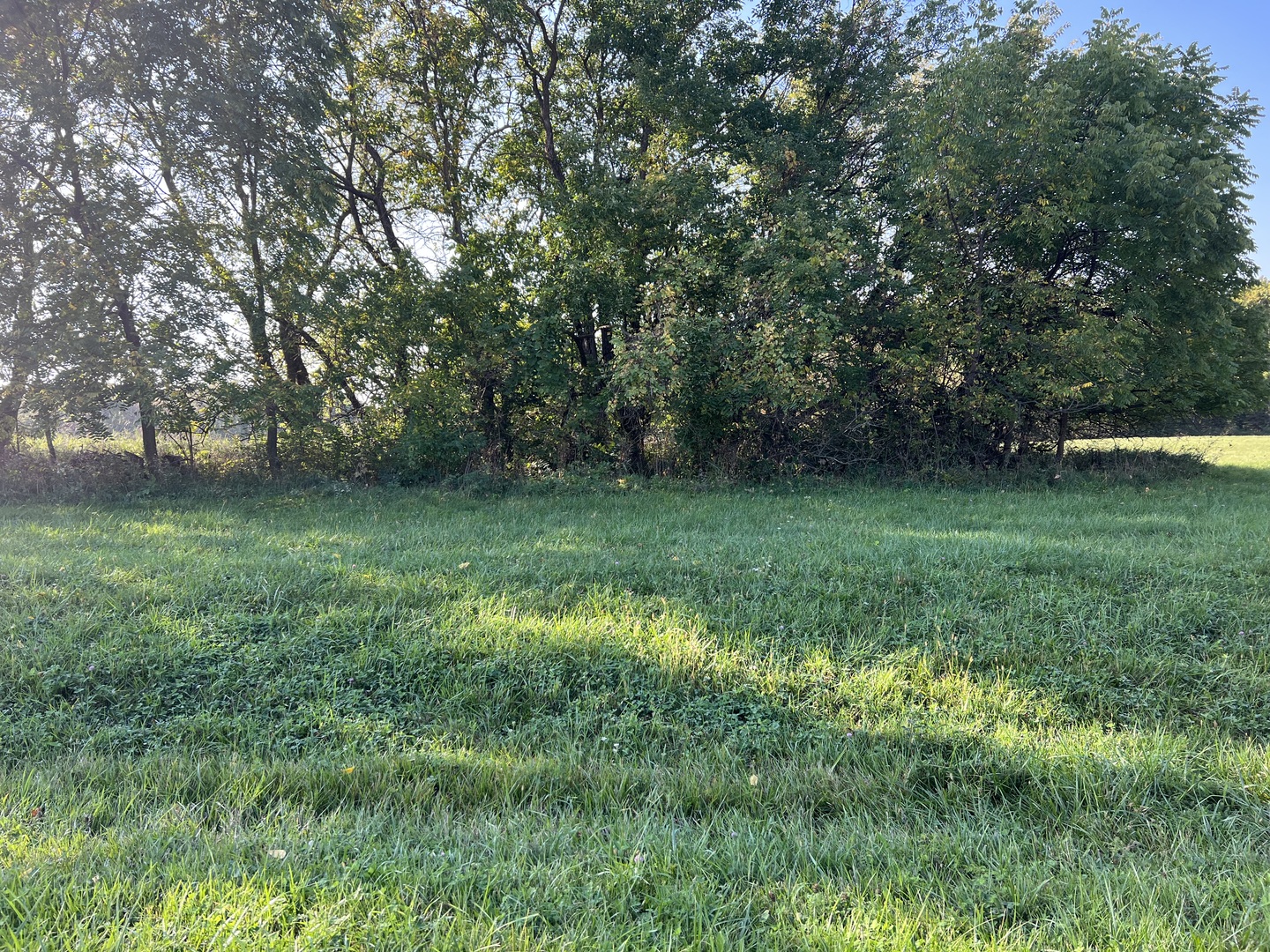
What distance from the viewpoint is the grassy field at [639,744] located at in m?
1.86

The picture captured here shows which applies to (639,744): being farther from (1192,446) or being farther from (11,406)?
(1192,446)

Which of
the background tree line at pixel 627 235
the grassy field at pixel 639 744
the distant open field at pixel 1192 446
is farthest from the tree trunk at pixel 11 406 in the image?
the distant open field at pixel 1192 446

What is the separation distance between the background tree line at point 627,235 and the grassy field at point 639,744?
213 inches

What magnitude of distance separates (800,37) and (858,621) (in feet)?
44.9

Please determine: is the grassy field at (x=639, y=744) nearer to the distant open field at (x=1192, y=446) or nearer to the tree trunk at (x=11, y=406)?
the tree trunk at (x=11, y=406)

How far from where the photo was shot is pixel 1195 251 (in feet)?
35.3

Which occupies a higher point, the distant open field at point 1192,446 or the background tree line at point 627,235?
the background tree line at point 627,235

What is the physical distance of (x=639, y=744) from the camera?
309cm

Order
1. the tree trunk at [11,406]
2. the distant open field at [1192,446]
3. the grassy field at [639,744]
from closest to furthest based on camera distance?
the grassy field at [639,744], the tree trunk at [11,406], the distant open field at [1192,446]

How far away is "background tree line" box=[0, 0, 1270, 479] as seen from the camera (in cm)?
1000

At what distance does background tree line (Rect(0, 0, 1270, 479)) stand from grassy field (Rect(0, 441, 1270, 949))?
5420mm

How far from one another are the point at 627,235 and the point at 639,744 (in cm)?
1038

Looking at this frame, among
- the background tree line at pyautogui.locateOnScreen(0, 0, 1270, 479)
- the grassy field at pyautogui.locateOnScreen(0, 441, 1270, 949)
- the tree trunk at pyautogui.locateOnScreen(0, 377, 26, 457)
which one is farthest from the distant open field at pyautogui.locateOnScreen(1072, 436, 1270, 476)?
the tree trunk at pyautogui.locateOnScreen(0, 377, 26, 457)

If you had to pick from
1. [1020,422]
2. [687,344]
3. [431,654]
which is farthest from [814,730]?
[1020,422]
